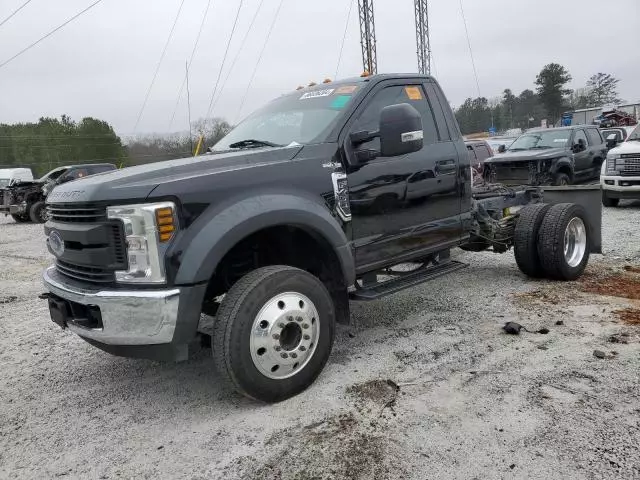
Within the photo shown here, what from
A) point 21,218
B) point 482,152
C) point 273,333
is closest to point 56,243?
point 273,333

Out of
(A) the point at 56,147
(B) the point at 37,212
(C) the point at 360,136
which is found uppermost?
(A) the point at 56,147

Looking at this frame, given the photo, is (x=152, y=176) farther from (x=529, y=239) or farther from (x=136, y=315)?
(x=529, y=239)

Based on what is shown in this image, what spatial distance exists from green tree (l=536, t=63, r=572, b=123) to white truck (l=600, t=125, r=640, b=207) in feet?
177

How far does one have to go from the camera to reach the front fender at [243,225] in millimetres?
2801

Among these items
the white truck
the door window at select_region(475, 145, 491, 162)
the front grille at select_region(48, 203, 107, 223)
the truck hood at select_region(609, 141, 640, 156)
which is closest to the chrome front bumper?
the front grille at select_region(48, 203, 107, 223)

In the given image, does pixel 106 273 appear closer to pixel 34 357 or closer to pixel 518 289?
pixel 34 357

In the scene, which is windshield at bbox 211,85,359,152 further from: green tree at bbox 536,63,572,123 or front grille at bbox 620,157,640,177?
green tree at bbox 536,63,572,123

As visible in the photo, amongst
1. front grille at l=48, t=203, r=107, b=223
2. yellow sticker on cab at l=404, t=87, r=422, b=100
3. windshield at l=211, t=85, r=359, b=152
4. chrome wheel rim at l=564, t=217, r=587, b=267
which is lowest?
chrome wheel rim at l=564, t=217, r=587, b=267

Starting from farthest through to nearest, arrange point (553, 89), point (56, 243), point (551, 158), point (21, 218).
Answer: point (553, 89) → point (21, 218) → point (551, 158) → point (56, 243)

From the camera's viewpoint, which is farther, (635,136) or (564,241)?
(635,136)

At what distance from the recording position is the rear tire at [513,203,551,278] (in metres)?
5.25

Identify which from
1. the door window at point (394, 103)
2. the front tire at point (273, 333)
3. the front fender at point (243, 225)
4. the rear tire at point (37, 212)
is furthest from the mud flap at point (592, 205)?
the rear tire at point (37, 212)

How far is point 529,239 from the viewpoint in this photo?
522 centimetres

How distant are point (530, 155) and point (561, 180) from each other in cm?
97
